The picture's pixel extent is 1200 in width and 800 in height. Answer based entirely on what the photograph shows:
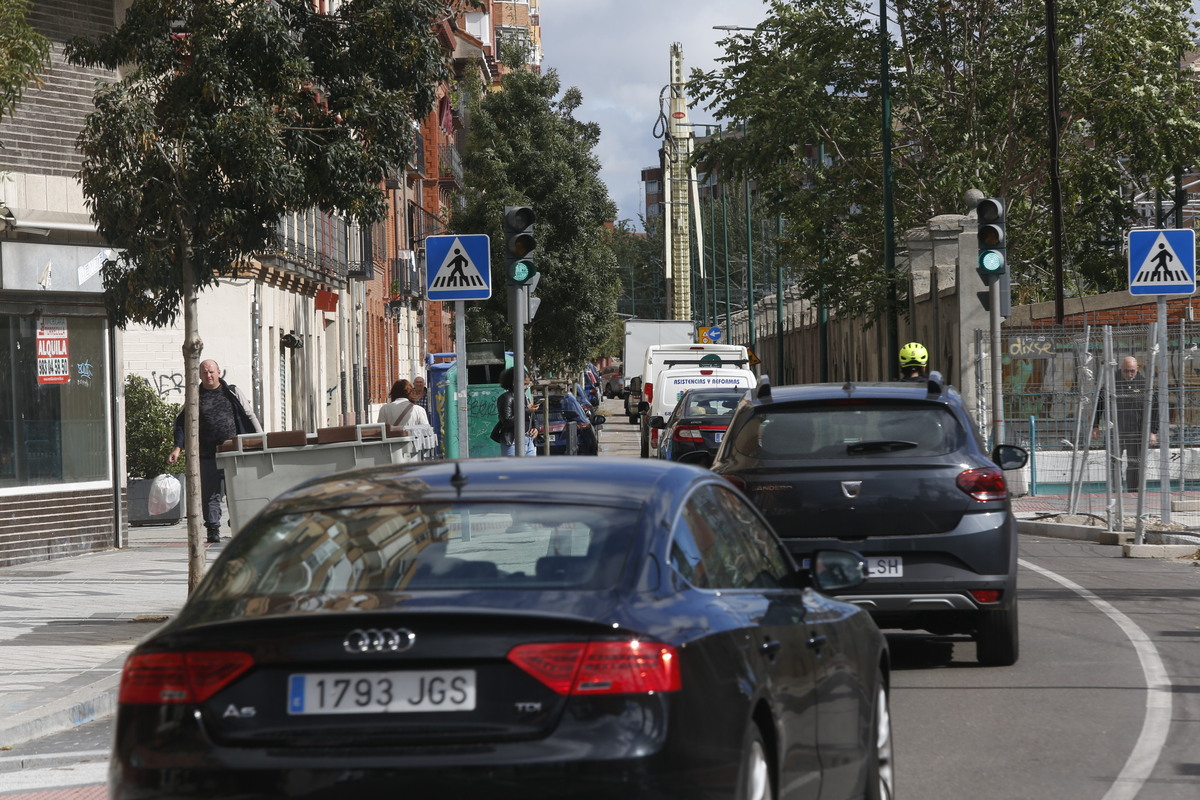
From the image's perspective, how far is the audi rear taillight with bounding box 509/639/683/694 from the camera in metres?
4.05

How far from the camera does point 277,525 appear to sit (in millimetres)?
4895

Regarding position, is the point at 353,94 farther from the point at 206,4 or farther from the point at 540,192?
the point at 540,192

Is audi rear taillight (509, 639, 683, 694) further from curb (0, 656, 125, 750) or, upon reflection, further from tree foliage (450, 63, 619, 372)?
tree foliage (450, 63, 619, 372)

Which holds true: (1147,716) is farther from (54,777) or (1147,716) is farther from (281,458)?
(281,458)

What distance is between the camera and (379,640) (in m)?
4.12

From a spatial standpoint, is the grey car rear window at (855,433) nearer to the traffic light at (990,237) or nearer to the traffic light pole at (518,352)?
the traffic light pole at (518,352)

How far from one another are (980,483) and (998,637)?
2.95 feet

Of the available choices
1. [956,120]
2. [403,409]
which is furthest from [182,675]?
[956,120]

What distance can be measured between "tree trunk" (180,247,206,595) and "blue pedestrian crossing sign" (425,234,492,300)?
2.58 meters

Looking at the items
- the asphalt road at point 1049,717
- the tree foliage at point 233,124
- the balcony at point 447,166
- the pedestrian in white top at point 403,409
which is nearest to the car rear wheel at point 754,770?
the asphalt road at point 1049,717

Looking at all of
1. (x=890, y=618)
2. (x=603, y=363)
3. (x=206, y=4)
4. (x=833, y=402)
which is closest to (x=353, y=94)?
(x=206, y=4)

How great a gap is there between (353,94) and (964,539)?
6463 mm

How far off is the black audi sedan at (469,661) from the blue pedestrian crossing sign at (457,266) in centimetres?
1035

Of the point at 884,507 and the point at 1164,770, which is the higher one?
the point at 884,507
